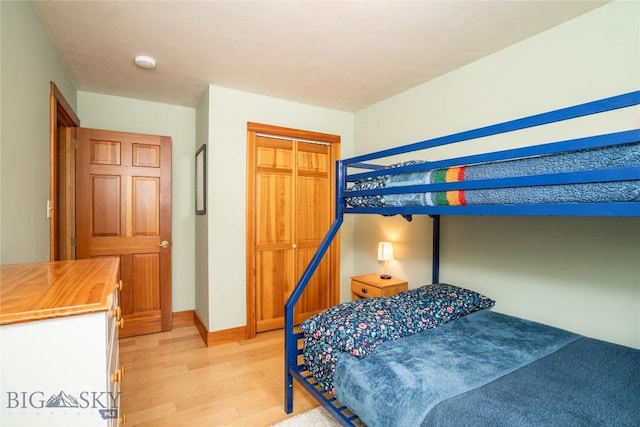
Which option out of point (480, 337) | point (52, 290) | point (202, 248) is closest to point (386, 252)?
point (480, 337)

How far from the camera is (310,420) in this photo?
1835mm

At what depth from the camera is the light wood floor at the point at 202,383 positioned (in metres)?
1.89

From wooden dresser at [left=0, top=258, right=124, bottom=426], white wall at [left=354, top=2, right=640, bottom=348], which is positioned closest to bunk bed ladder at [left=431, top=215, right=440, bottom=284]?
white wall at [left=354, top=2, right=640, bottom=348]

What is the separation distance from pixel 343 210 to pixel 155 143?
222 centimetres

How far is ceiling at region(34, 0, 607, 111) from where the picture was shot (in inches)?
70.0

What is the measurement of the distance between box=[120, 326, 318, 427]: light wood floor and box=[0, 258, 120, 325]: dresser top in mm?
1210

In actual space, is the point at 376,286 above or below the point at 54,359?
below

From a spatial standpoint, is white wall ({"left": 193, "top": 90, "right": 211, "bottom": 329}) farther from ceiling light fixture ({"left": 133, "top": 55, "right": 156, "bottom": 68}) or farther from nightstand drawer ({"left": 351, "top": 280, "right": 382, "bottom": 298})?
nightstand drawer ({"left": 351, "top": 280, "right": 382, "bottom": 298})

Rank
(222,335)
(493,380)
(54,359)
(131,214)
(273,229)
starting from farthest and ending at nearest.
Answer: (273,229) → (131,214) → (222,335) → (493,380) → (54,359)

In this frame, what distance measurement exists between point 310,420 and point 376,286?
1.28 meters

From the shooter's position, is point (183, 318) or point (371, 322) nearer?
point (371, 322)

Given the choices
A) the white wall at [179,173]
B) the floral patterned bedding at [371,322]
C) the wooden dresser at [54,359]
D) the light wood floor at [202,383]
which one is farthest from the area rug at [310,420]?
the white wall at [179,173]

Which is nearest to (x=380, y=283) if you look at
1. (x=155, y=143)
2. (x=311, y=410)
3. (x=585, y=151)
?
(x=311, y=410)

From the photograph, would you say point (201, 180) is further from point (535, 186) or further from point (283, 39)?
Answer: point (535, 186)
